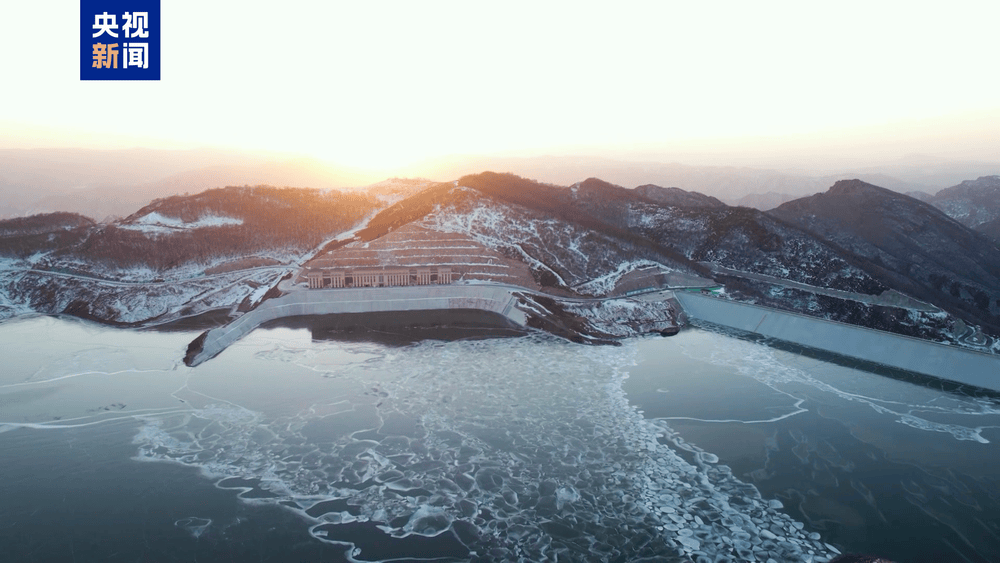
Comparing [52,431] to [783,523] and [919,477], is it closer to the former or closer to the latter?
[783,523]

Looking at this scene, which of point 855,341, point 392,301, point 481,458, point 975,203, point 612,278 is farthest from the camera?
point 975,203

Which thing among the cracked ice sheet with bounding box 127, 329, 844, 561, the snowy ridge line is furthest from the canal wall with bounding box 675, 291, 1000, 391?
the cracked ice sheet with bounding box 127, 329, 844, 561

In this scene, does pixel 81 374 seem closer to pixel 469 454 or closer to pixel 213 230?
pixel 469 454

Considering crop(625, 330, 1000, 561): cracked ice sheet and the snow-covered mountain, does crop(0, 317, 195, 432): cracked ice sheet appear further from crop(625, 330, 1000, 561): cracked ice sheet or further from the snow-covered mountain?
crop(625, 330, 1000, 561): cracked ice sheet

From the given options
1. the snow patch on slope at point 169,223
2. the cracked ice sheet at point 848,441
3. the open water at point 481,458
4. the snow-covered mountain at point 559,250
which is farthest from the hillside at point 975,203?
the snow patch on slope at point 169,223

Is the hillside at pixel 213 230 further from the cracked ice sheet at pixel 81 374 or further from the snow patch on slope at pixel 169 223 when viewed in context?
the cracked ice sheet at pixel 81 374

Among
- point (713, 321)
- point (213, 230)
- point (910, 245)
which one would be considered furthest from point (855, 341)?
point (213, 230)
